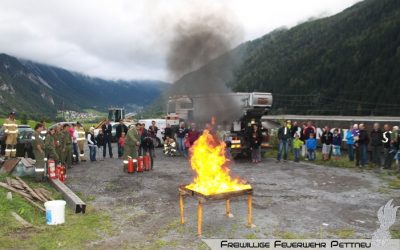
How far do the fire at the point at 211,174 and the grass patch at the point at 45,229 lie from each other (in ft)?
7.13

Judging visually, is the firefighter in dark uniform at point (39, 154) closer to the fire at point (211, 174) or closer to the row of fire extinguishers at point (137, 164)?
the row of fire extinguishers at point (137, 164)

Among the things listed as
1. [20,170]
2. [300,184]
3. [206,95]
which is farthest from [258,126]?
[20,170]

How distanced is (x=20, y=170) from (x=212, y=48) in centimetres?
891

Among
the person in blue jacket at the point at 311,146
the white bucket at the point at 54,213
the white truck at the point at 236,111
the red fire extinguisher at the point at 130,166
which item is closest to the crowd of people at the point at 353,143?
the person in blue jacket at the point at 311,146

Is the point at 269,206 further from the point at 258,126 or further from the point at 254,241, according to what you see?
the point at 258,126

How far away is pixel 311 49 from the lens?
116 m

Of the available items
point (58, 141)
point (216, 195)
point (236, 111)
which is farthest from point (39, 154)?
point (236, 111)

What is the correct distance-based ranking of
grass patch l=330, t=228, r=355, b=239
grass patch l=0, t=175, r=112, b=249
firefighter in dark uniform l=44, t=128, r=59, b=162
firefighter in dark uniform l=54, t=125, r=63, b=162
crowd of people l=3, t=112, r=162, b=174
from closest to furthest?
grass patch l=0, t=175, r=112, b=249 → grass patch l=330, t=228, r=355, b=239 → crowd of people l=3, t=112, r=162, b=174 → firefighter in dark uniform l=44, t=128, r=59, b=162 → firefighter in dark uniform l=54, t=125, r=63, b=162

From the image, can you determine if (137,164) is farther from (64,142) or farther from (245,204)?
(245,204)

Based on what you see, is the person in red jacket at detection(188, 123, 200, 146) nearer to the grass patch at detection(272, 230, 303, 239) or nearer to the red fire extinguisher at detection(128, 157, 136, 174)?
the red fire extinguisher at detection(128, 157, 136, 174)

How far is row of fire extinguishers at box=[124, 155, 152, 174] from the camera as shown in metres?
15.0

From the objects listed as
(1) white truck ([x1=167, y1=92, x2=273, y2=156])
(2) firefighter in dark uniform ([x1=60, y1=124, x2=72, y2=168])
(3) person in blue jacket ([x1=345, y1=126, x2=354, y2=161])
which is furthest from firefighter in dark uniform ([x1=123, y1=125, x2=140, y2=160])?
(3) person in blue jacket ([x1=345, y1=126, x2=354, y2=161])

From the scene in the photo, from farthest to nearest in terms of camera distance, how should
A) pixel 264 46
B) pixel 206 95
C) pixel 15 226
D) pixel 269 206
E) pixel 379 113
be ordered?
pixel 264 46, pixel 379 113, pixel 206 95, pixel 269 206, pixel 15 226

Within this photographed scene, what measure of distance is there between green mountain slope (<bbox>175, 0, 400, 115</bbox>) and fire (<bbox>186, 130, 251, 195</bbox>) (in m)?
71.3
